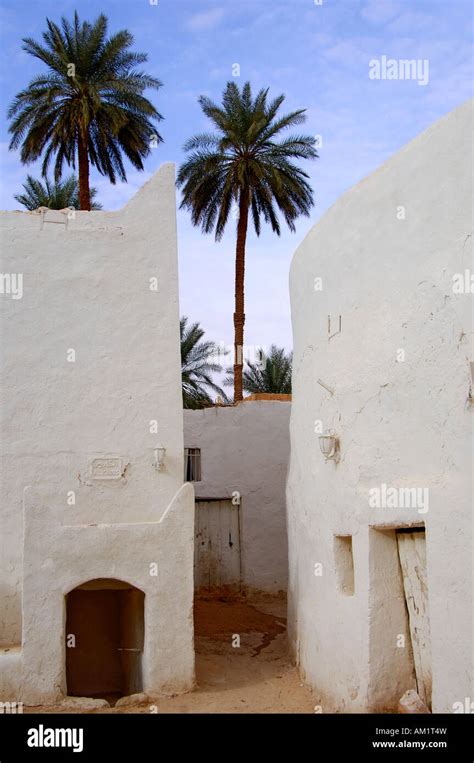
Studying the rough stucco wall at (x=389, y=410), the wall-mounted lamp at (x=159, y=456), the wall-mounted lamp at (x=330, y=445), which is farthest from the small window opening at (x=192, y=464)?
the wall-mounted lamp at (x=330, y=445)

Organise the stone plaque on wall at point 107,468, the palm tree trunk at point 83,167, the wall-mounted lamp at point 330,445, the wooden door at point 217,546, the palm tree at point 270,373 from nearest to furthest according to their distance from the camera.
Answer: the wall-mounted lamp at point 330,445
the stone plaque on wall at point 107,468
the wooden door at point 217,546
the palm tree trunk at point 83,167
the palm tree at point 270,373

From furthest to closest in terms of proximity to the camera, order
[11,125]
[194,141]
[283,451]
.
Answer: [194,141] → [11,125] → [283,451]

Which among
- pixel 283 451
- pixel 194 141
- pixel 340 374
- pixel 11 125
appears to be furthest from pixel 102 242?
pixel 194 141

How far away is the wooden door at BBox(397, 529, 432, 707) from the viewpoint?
7.74 meters

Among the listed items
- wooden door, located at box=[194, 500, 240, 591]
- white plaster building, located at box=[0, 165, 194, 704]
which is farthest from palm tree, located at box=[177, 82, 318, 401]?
white plaster building, located at box=[0, 165, 194, 704]

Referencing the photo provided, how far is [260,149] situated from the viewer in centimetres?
2120

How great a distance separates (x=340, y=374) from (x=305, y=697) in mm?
3934

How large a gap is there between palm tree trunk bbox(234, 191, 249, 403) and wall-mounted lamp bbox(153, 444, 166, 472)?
1039 centimetres

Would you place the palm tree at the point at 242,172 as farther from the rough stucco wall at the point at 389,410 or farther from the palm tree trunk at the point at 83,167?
the rough stucco wall at the point at 389,410

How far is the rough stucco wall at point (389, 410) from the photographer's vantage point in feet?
22.9

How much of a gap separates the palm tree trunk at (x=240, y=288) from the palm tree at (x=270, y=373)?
4087 millimetres

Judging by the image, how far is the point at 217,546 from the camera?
16.9 metres

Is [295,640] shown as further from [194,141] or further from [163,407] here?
[194,141]

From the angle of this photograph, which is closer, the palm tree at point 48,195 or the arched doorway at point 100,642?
the arched doorway at point 100,642
